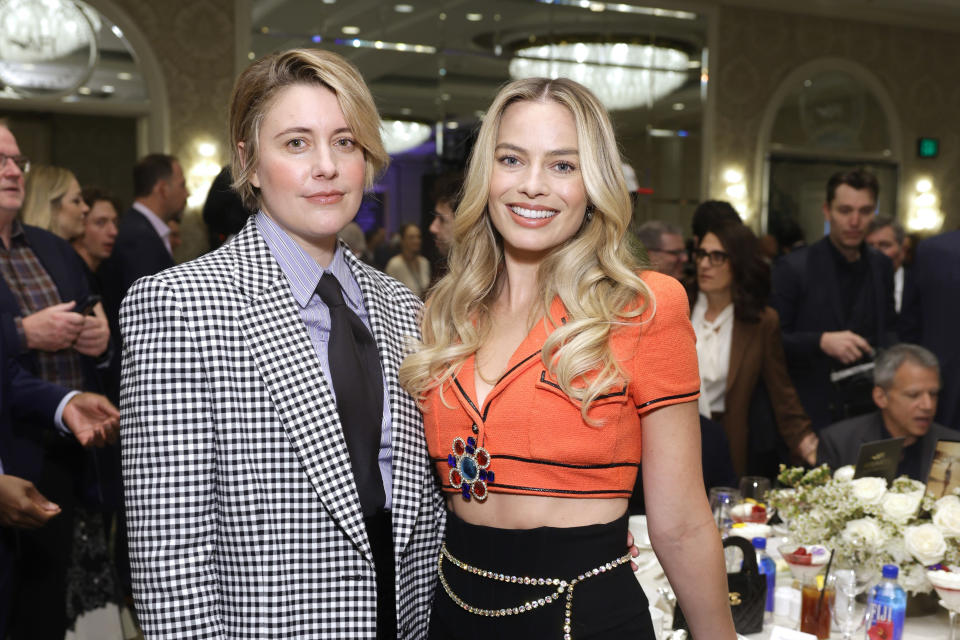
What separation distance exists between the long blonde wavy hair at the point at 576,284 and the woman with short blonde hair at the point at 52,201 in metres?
3.00

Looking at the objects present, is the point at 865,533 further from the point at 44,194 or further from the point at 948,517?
the point at 44,194

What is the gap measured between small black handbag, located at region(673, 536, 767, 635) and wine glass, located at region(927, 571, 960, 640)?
0.41 m

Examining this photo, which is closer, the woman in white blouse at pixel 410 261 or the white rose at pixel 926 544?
the white rose at pixel 926 544

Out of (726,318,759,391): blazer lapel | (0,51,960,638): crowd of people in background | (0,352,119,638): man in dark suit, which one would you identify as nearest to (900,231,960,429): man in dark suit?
(0,51,960,638): crowd of people in background

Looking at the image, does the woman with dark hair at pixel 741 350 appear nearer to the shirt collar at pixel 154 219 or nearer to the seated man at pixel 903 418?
the seated man at pixel 903 418

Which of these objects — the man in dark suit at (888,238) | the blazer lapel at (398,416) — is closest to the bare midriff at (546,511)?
the blazer lapel at (398,416)

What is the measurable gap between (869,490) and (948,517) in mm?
195

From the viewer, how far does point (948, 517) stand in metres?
2.33

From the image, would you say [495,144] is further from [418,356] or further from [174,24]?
[174,24]

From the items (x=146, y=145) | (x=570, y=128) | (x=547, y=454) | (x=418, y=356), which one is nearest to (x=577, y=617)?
(x=547, y=454)

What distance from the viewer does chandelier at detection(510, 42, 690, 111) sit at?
1050 centimetres

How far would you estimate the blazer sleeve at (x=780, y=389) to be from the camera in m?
4.21

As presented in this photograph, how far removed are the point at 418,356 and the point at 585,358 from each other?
0.35m

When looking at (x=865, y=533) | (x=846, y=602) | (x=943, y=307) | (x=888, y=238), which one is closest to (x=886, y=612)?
(x=846, y=602)
